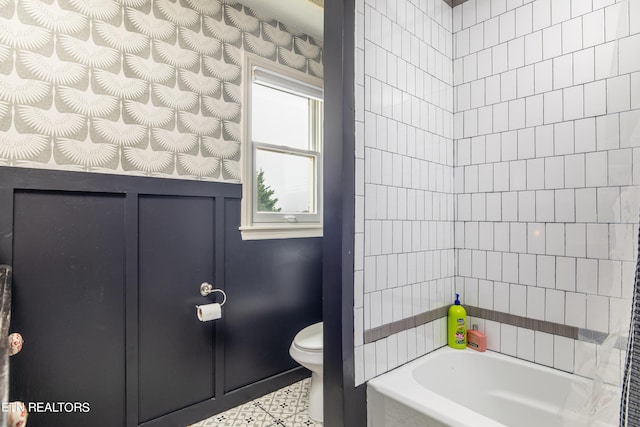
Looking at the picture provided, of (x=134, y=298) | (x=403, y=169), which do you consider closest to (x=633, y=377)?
(x=403, y=169)

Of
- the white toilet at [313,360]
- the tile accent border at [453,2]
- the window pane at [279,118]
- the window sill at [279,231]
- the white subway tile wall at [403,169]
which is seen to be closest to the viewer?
the white subway tile wall at [403,169]

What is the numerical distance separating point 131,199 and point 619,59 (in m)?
1.98

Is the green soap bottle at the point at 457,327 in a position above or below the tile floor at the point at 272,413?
above

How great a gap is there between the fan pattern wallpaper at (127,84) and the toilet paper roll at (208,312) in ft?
2.50

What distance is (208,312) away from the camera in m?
1.91

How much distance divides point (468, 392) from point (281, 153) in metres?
1.87

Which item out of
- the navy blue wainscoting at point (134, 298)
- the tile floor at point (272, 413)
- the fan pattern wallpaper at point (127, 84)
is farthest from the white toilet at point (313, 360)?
the fan pattern wallpaper at point (127, 84)

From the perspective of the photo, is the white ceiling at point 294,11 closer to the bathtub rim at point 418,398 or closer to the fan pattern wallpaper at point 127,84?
the fan pattern wallpaper at point 127,84

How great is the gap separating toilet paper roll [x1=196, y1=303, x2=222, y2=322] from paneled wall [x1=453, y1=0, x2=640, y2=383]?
136 centimetres

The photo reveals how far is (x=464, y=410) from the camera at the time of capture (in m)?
1.18

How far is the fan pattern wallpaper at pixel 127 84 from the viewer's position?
59.8 inches

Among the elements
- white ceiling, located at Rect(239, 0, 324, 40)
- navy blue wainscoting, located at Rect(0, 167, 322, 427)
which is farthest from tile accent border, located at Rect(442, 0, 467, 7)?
navy blue wainscoting, located at Rect(0, 167, 322, 427)

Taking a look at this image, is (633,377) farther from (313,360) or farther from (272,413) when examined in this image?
(272,413)

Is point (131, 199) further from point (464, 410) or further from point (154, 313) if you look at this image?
point (464, 410)
